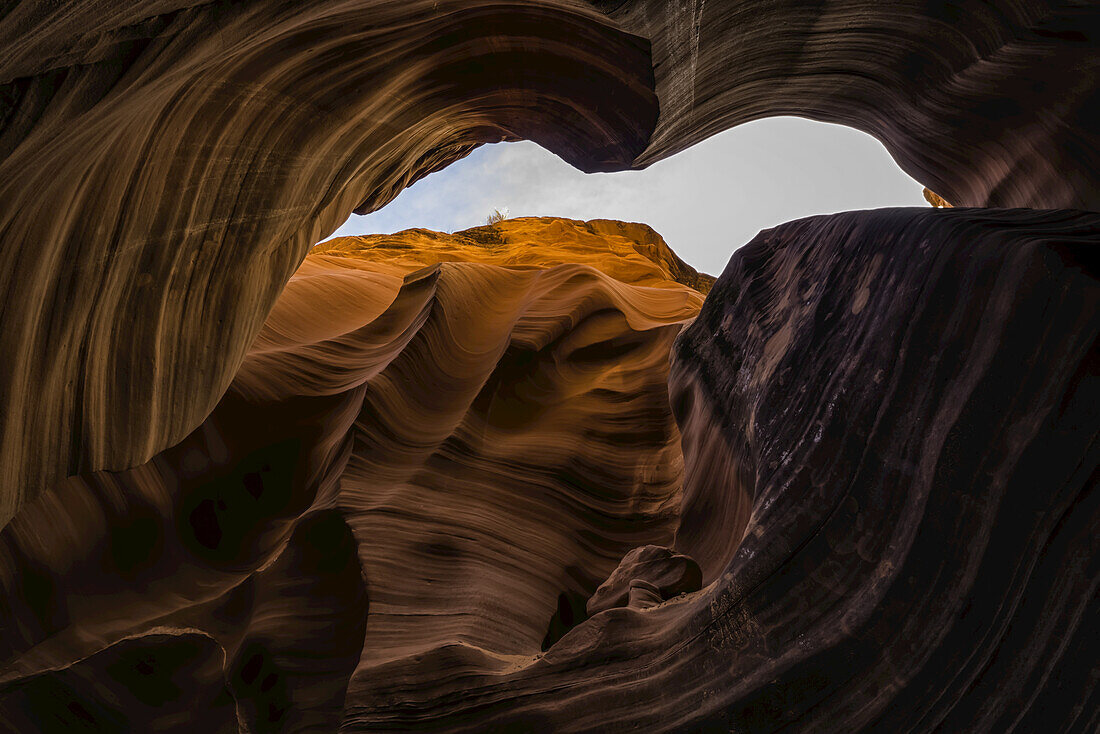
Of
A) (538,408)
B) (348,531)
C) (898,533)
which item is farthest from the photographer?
(538,408)

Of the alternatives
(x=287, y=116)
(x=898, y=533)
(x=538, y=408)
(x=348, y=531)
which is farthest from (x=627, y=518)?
(x=287, y=116)

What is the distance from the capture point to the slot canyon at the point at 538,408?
1835 mm

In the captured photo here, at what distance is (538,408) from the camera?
5918mm

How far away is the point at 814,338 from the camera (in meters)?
2.61

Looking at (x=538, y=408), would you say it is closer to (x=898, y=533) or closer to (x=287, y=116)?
(x=287, y=116)

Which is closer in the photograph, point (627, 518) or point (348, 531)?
point (348, 531)

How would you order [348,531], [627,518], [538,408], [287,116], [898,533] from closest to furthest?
[898,533]
[287,116]
[348,531]
[627,518]
[538,408]

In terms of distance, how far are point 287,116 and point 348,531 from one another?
2967 millimetres

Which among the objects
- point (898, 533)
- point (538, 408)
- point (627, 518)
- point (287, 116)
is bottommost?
point (627, 518)

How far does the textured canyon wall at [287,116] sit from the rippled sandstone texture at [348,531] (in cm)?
133

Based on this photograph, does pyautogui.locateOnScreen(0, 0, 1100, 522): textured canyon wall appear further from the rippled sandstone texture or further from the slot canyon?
the rippled sandstone texture

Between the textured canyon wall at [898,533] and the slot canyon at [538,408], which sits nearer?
the textured canyon wall at [898,533]

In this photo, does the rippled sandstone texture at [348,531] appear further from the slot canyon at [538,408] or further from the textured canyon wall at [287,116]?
the textured canyon wall at [287,116]

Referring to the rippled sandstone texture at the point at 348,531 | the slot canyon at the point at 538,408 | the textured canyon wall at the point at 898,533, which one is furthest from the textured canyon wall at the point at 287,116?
the textured canyon wall at the point at 898,533
